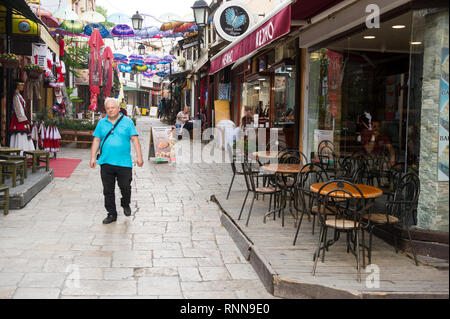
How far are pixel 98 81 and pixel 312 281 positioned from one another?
584 inches

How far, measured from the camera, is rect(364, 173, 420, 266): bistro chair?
4828mm

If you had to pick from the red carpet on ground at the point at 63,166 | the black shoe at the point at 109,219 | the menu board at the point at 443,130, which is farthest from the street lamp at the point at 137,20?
the menu board at the point at 443,130

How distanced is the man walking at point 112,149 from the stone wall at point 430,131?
388 cm

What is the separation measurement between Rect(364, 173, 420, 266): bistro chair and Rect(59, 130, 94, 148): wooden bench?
44.6 feet

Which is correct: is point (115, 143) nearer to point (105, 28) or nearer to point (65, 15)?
point (65, 15)

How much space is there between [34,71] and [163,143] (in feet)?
13.3

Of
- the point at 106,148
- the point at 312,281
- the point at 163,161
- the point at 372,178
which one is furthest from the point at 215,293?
the point at 163,161

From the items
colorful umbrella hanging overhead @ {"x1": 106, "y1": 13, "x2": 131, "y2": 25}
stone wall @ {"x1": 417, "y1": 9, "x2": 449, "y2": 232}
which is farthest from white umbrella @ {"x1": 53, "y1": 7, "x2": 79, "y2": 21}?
stone wall @ {"x1": 417, "y1": 9, "x2": 449, "y2": 232}

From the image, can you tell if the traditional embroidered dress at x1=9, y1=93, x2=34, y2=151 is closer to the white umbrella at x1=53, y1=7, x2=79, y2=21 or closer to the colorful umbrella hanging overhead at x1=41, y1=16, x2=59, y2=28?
the colorful umbrella hanging overhead at x1=41, y1=16, x2=59, y2=28

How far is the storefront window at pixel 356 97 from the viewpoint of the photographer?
8609 mm

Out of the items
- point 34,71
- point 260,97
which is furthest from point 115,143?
point 260,97

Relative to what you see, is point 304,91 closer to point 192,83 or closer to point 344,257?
point 344,257

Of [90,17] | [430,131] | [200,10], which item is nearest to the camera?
[430,131]

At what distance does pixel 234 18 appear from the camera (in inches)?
467
